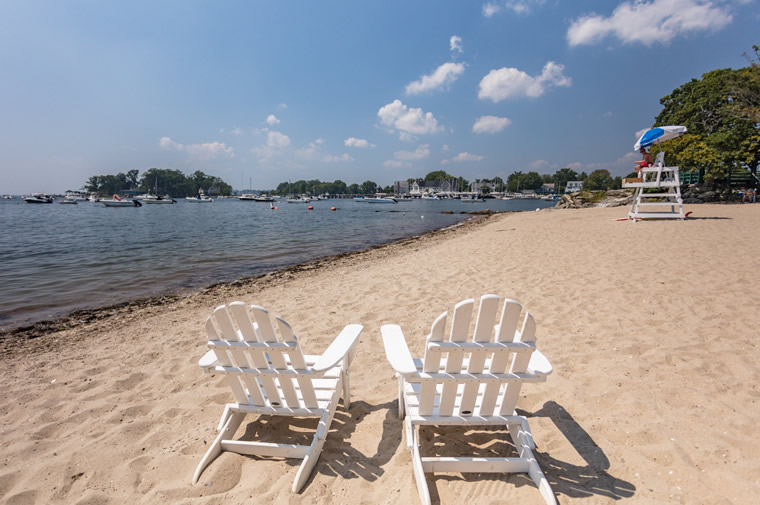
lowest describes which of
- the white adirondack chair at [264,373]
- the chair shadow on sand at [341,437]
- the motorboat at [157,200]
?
the chair shadow on sand at [341,437]

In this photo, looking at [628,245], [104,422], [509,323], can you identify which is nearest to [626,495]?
[509,323]

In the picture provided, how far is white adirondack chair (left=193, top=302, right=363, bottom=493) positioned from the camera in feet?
7.41

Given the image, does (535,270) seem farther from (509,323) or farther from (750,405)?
(509,323)

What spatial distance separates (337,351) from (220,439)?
1099 millimetres

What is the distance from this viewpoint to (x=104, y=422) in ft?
9.73

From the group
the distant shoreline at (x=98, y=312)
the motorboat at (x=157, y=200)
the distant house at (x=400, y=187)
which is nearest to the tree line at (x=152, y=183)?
the motorboat at (x=157, y=200)

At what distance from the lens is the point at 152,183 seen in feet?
490

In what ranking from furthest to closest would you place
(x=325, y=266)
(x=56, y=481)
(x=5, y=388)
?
(x=325, y=266) → (x=5, y=388) → (x=56, y=481)

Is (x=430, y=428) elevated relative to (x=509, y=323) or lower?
lower

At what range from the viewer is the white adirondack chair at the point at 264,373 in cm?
226

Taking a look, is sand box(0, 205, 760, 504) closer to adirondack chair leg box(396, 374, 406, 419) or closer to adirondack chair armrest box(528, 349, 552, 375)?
adirondack chair leg box(396, 374, 406, 419)

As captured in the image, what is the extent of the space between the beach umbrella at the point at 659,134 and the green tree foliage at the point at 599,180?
134944mm

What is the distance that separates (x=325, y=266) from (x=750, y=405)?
961 cm

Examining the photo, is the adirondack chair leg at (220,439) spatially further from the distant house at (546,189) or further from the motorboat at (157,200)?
the distant house at (546,189)
